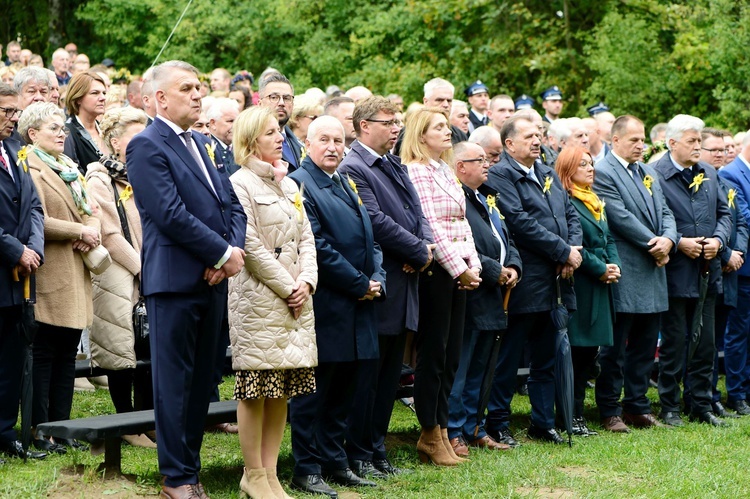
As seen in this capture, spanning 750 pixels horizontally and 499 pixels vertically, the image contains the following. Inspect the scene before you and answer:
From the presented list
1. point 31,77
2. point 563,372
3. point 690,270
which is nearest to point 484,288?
point 563,372

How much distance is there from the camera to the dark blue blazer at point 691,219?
9.68 metres

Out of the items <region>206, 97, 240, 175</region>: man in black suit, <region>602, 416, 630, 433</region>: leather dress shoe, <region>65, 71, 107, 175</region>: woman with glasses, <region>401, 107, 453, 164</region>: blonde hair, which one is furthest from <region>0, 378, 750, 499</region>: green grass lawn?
<region>206, 97, 240, 175</region>: man in black suit

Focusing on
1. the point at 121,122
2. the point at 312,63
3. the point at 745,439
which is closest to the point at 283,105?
the point at 121,122

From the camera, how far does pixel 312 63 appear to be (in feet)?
68.2

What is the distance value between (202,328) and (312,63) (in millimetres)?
15291

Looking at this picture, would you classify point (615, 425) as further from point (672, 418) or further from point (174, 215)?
point (174, 215)

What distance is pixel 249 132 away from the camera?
20.8 feet

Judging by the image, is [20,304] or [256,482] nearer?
[256,482]

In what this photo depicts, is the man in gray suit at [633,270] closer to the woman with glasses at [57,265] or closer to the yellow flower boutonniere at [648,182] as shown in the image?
the yellow flower boutonniere at [648,182]

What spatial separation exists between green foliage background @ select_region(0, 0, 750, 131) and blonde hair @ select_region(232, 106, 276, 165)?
35.8 ft

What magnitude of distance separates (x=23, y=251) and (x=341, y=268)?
73.5 inches

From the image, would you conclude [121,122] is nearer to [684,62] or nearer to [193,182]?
[193,182]

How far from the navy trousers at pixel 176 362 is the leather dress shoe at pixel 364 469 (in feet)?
4.61

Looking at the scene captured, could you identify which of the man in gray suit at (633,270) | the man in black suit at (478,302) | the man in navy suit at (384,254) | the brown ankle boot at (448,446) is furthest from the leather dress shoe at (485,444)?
the man in gray suit at (633,270)
